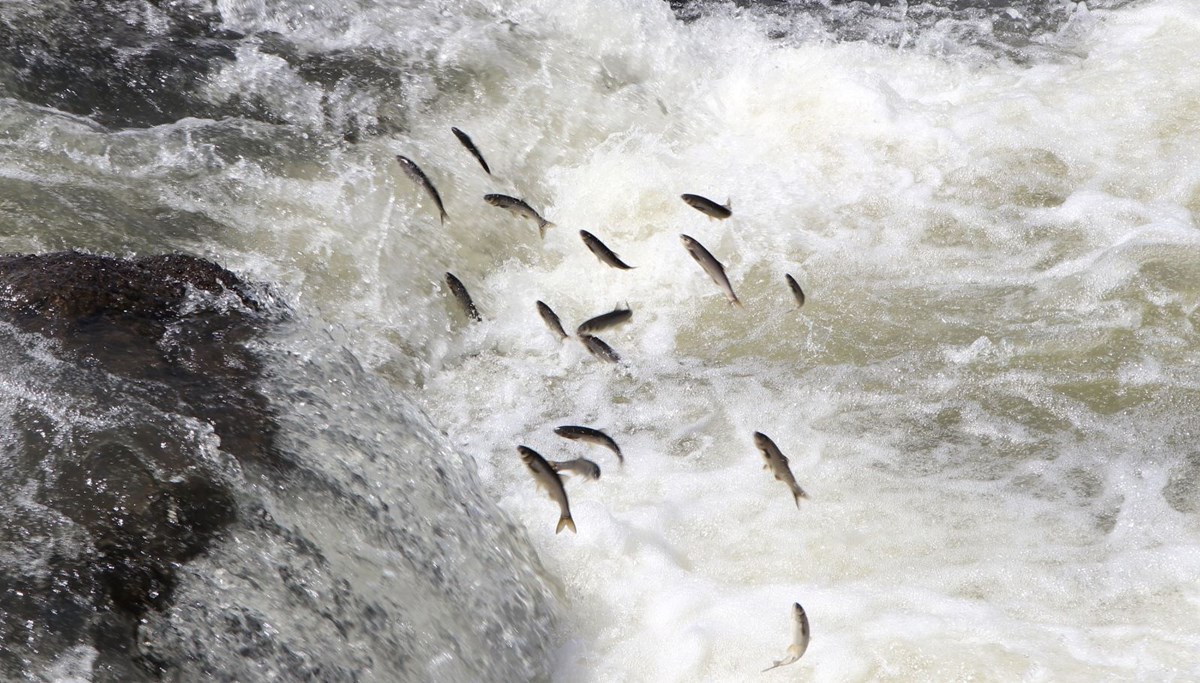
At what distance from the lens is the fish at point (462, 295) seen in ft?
16.8

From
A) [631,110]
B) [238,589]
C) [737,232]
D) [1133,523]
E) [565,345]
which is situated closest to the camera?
[238,589]

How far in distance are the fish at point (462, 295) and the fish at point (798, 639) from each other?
2.22m

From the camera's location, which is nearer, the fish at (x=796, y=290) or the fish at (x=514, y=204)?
the fish at (x=796, y=290)

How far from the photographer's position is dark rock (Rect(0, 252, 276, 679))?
8.27 ft

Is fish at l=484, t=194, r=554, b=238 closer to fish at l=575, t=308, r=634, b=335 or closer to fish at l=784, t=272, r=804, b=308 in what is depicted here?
fish at l=575, t=308, r=634, b=335

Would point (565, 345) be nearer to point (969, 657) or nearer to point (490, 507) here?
point (490, 507)

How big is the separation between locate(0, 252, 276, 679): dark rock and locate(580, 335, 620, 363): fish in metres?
1.53

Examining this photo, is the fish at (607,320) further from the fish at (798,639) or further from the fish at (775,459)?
the fish at (798,639)

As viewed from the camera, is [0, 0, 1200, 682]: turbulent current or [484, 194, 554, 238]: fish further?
[484, 194, 554, 238]: fish

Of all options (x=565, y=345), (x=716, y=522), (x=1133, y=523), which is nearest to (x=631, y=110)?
(x=565, y=345)

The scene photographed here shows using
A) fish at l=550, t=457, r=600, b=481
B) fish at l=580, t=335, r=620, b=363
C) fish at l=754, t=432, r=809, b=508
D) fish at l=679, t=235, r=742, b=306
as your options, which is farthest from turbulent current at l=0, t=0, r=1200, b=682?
fish at l=679, t=235, r=742, b=306

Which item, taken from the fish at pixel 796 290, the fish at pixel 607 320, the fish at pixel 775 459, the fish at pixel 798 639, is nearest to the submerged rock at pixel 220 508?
the fish at pixel 798 639

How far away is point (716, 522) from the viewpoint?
14.1ft

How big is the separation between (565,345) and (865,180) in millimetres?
2148
